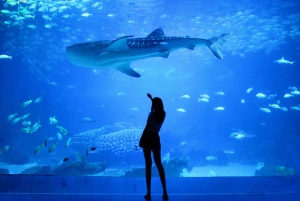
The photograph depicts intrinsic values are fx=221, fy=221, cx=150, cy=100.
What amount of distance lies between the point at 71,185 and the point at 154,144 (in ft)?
6.21

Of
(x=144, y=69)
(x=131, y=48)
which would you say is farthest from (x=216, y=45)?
(x=144, y=69)

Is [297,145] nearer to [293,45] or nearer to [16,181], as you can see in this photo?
[293,45]

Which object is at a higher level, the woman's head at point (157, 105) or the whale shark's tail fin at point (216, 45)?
the whale shark's tail fin at point (216, 45)

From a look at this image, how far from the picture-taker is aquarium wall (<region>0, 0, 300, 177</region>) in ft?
30.7

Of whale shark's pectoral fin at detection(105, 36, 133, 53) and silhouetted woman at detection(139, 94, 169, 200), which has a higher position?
whale shark's pectoral fin at detection(105, 36, 133, 53)

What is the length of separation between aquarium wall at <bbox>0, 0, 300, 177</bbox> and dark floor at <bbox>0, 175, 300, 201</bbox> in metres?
1.09

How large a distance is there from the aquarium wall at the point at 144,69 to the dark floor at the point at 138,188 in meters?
1.09

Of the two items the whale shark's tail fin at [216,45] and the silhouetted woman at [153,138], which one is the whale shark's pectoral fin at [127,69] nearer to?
the whale shark's tail fin at [216,45]

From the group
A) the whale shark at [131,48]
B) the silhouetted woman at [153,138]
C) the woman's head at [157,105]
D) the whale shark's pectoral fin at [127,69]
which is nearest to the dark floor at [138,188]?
the silhouetted woman at [153,138]

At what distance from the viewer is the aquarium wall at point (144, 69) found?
9344 millimetres

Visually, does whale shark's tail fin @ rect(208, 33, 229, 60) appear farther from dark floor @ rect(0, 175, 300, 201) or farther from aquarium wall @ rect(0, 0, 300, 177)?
dark floor @ rect(0, 175, 300, 201)

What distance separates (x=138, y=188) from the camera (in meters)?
3.70

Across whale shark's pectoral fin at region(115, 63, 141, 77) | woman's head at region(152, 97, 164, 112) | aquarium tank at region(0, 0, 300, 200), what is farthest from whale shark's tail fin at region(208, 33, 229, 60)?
woman's head at region(152, 97, 164, 112)

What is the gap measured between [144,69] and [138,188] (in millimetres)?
29433
